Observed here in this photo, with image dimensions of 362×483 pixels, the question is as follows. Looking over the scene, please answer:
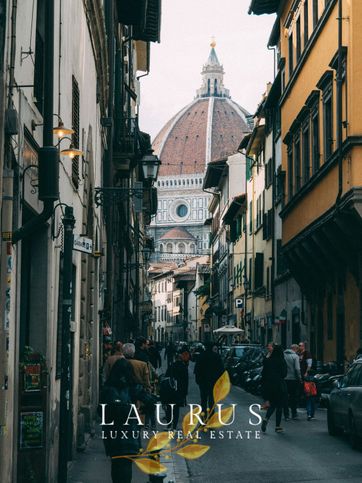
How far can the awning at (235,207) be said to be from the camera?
65181 mm

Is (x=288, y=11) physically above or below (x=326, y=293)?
above

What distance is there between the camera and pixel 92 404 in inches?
781

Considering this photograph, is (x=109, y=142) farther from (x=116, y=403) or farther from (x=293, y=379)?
(x=116, y=403)

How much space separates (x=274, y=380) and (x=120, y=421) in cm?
1018

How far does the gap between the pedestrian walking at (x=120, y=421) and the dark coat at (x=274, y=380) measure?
9747mm

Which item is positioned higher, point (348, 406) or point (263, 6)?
point (263, 6)

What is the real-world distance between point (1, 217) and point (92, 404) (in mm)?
11762

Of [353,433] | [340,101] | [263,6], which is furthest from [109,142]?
[263,6]

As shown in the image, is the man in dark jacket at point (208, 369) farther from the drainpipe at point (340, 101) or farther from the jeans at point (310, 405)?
the drainpipe at point (340, 101)

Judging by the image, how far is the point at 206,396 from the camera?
74.4ft

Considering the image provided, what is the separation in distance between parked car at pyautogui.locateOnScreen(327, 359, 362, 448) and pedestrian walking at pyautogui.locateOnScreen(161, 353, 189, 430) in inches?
107

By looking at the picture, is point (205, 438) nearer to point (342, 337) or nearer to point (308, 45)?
point (342, 337)

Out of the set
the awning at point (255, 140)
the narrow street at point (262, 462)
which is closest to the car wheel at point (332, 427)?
the narrow street at point (262, 462)

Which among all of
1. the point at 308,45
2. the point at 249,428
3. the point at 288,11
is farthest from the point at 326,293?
the point at 249,428
